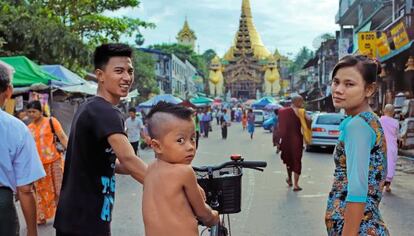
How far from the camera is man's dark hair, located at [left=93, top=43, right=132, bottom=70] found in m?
3.06

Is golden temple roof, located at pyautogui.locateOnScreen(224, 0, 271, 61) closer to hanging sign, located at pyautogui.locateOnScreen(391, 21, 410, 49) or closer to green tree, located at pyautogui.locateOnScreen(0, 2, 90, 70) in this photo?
hanging sign, located at pyautogui.locateOnScreen(391, 21, 410, 49)

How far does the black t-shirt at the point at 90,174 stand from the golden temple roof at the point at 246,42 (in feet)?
314

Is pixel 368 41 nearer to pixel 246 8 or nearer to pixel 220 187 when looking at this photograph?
pixel 220 187

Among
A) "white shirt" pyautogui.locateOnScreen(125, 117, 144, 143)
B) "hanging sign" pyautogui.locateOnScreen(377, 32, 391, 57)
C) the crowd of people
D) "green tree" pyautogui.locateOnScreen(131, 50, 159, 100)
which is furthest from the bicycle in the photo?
"green tree" pyautogui.locateOnScreen(131, 50, 159, 100)

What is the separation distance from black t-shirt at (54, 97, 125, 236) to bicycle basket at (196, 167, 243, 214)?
1.92 ft

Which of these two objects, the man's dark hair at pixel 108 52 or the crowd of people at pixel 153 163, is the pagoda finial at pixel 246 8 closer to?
the man's dark hair at pixel 108 52

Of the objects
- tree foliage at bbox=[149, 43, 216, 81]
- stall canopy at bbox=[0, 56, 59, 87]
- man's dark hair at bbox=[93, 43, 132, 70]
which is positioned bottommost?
man's dark hair at bbox=[93, 43, 132, 70]

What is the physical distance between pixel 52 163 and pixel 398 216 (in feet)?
15.4

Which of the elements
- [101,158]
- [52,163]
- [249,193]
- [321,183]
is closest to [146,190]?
[101,158]

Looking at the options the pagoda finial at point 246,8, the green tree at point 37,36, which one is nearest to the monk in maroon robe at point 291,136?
the green tree at point 37,36

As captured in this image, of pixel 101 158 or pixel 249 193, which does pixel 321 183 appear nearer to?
pixel 249 193

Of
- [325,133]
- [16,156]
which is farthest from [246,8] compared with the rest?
[16,156]

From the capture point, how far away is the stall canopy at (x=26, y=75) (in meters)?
11.2

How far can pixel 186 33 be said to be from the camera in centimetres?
12106
